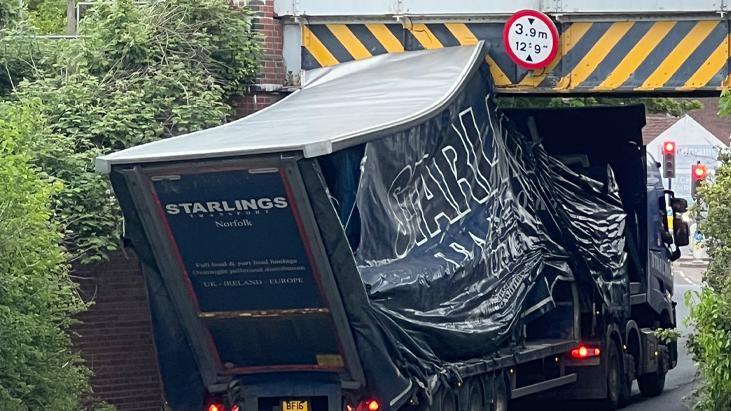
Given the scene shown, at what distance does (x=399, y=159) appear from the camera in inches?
469

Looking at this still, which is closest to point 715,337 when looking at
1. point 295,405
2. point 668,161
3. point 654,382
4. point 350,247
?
point 350,247

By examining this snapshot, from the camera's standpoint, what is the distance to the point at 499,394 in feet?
46.9

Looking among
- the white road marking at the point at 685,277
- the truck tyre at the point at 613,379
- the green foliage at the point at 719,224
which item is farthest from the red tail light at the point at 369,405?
the white road marking at the point at 685,277

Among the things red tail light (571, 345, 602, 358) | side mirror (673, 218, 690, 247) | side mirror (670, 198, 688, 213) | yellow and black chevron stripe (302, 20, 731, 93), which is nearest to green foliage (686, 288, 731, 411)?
yellow and black chevron stripe (302, 20, 731, 93)

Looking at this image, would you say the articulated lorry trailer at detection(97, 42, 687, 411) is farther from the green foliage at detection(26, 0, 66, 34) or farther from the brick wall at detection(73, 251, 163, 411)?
the green foliage at detection(26, 0, 66, 34)

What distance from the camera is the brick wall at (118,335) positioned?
49.6ft

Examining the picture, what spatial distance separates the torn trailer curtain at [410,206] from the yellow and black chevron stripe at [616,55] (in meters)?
0.86

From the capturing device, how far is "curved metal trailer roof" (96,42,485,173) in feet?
35.5

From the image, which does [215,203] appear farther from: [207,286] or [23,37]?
[23,37]

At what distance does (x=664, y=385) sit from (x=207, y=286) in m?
12.5

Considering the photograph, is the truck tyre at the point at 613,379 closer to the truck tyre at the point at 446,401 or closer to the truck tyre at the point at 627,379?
the truck tyre at the point at 627,379

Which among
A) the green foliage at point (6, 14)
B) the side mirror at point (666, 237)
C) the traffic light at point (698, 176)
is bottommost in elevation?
the side mirror at point (666, 237)

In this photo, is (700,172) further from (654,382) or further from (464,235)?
(464,235)

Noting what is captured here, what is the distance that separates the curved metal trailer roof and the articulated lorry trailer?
0.09 feet
